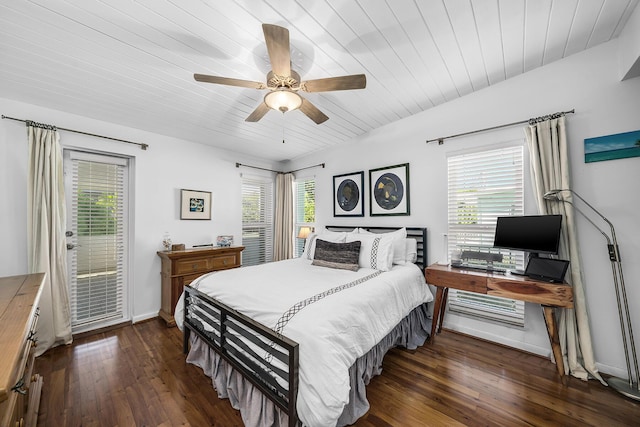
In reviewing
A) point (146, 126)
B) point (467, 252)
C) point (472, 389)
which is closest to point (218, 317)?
point (472, 389)

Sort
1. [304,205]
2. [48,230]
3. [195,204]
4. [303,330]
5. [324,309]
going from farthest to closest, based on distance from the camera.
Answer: [304,205] → [195,204] → [48,230] → [324,309] → [303,330]

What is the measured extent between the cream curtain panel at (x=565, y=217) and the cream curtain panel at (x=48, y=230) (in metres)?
4.79

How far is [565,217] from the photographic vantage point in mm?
2139

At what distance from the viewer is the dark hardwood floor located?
166cm

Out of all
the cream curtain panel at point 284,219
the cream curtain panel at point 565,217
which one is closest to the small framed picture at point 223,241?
the cream curtain panel at point 284,219

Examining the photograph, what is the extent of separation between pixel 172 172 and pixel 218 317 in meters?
2.54

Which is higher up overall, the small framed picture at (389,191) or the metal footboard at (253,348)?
the small framed picture at (389,191)

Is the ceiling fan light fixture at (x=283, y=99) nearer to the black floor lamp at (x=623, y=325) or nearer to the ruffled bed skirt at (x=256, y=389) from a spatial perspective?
the ruffled bed skirt at (x=256, y=389)

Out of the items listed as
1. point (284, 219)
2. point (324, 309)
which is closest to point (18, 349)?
A: point (324, 309)

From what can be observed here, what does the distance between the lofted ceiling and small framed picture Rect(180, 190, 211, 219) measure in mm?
1234

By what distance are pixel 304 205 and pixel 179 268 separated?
2.34 m

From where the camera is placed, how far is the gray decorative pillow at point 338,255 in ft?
9.18

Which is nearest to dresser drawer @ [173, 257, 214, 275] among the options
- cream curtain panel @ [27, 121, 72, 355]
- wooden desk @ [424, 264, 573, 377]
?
cream curtain panel @ [27, 121, 72, 355]

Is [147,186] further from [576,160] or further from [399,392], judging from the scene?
[576,160]
